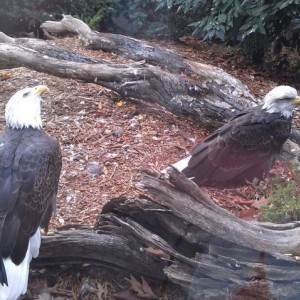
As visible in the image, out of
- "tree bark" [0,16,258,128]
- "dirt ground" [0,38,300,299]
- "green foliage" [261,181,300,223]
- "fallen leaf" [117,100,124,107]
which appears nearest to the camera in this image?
"dirt ground" [0,38,300,299]

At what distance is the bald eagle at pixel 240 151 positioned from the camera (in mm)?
5055

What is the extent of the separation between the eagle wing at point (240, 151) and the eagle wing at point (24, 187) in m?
1.40

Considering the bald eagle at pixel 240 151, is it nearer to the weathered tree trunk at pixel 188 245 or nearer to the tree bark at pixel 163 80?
the tree bark at pixel 163 80

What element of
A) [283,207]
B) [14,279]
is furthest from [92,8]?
[14,279]

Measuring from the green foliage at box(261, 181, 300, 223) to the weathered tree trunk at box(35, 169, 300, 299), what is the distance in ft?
1.10

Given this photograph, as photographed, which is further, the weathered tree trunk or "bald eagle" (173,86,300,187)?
"bald eagle" (173,86,300,187)

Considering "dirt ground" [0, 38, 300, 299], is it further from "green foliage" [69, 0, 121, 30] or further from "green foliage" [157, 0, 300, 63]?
"green foliage" [69, 0, 121, 30]

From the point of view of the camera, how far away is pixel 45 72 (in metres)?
6.45

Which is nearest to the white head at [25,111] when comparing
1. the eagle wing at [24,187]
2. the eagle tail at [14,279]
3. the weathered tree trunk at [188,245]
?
the eagle wing at [24,187]

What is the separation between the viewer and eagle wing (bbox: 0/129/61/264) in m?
3.57

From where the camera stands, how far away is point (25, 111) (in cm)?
441

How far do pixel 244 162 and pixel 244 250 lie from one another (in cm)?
168

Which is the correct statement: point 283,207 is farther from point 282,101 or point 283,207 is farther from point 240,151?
point 282,101

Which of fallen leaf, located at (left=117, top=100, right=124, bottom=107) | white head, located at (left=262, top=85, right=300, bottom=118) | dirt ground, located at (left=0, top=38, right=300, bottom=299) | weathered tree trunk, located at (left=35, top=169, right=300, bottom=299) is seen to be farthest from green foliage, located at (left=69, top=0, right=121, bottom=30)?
weathered tree trunk, located at (left=35, top=169, right=300, bottom=299)
